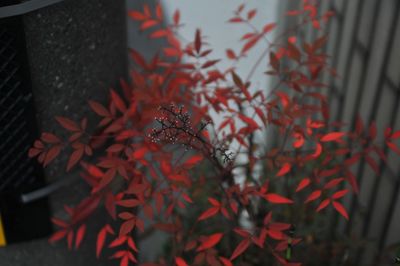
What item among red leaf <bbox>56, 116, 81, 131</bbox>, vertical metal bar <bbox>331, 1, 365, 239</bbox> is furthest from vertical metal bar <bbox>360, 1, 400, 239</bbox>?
red leaf <bbox>56, 116, 81, 131</bbox>

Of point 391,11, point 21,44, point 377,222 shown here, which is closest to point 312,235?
point 377,222

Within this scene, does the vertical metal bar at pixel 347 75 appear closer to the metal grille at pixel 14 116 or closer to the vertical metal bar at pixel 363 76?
the vertical metal bar at pixel 363 76

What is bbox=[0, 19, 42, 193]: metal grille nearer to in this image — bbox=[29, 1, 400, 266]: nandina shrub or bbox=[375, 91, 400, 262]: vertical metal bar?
bbox=[29, 1, 400, 266]: nandina shrub

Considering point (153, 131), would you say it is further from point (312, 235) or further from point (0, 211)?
point (312, 235)

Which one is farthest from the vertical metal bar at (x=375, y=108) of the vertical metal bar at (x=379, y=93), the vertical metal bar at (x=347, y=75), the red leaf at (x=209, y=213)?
the red leaf at (x=209, y=213)

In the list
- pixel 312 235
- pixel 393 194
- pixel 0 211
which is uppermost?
pixel 0 211

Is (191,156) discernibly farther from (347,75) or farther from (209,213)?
(347,75)
